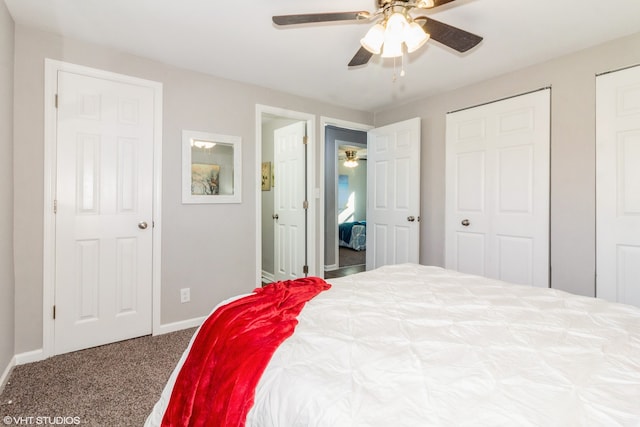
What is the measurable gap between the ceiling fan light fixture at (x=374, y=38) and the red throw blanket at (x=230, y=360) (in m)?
1.32

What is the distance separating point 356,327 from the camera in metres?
1.14

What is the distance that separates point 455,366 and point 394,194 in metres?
2.93

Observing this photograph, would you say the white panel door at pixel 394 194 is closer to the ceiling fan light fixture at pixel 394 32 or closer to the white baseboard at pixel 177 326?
the ceiling fan light fixture at pixel 394 32

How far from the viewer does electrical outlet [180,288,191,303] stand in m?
2.80

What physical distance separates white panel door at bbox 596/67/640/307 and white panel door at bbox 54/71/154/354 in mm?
3486

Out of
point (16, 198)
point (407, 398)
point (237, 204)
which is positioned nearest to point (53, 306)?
point (16, 198)

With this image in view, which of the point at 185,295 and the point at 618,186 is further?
the point at 185,295

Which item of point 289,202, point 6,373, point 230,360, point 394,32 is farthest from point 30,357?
point 394,32

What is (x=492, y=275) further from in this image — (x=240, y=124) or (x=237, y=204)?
(x=240, y=124)

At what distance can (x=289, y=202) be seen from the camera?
392 centimetres

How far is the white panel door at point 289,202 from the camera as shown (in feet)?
12.1

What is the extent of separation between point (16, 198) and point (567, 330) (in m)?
3.10

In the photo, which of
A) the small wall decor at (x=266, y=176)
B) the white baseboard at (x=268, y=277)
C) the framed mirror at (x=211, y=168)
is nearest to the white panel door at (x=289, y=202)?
the white baseboard at (x=268, y=277)

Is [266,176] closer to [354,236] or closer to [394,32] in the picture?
[354,236]
